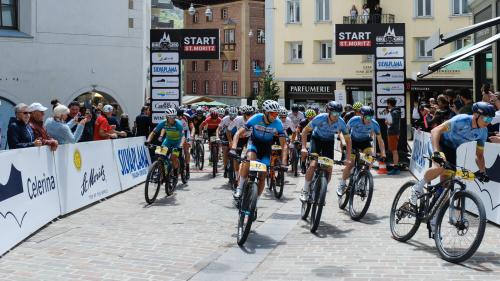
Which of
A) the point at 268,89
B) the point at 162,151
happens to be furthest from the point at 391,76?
the point at 268,89

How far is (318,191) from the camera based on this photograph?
952 cm

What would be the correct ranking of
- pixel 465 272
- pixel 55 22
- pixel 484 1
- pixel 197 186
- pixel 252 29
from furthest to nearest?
1. pixel 252 29
2. pixel 55 22
3. pixel 484 1
4. pixel 197 186
5. pixel 465 272

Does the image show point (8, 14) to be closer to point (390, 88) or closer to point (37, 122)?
point (390, 88)

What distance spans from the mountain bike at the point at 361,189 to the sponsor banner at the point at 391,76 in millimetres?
9025

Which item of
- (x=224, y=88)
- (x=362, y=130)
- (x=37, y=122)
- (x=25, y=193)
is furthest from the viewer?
(x=224, y=88)

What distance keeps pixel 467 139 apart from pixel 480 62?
16709 millimetres

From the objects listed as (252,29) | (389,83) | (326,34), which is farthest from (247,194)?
(252,29)

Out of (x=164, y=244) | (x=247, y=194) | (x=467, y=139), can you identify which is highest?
(x=467, y=139)

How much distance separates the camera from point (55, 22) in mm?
25062

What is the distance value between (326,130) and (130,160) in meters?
Result: 5.91

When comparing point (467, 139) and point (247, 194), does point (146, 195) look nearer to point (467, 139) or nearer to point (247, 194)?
point (247, 194)

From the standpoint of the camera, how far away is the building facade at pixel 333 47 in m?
43.6

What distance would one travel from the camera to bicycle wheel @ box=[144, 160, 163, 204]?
1224 cm

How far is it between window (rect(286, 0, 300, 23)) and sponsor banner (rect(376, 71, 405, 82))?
31141mm
